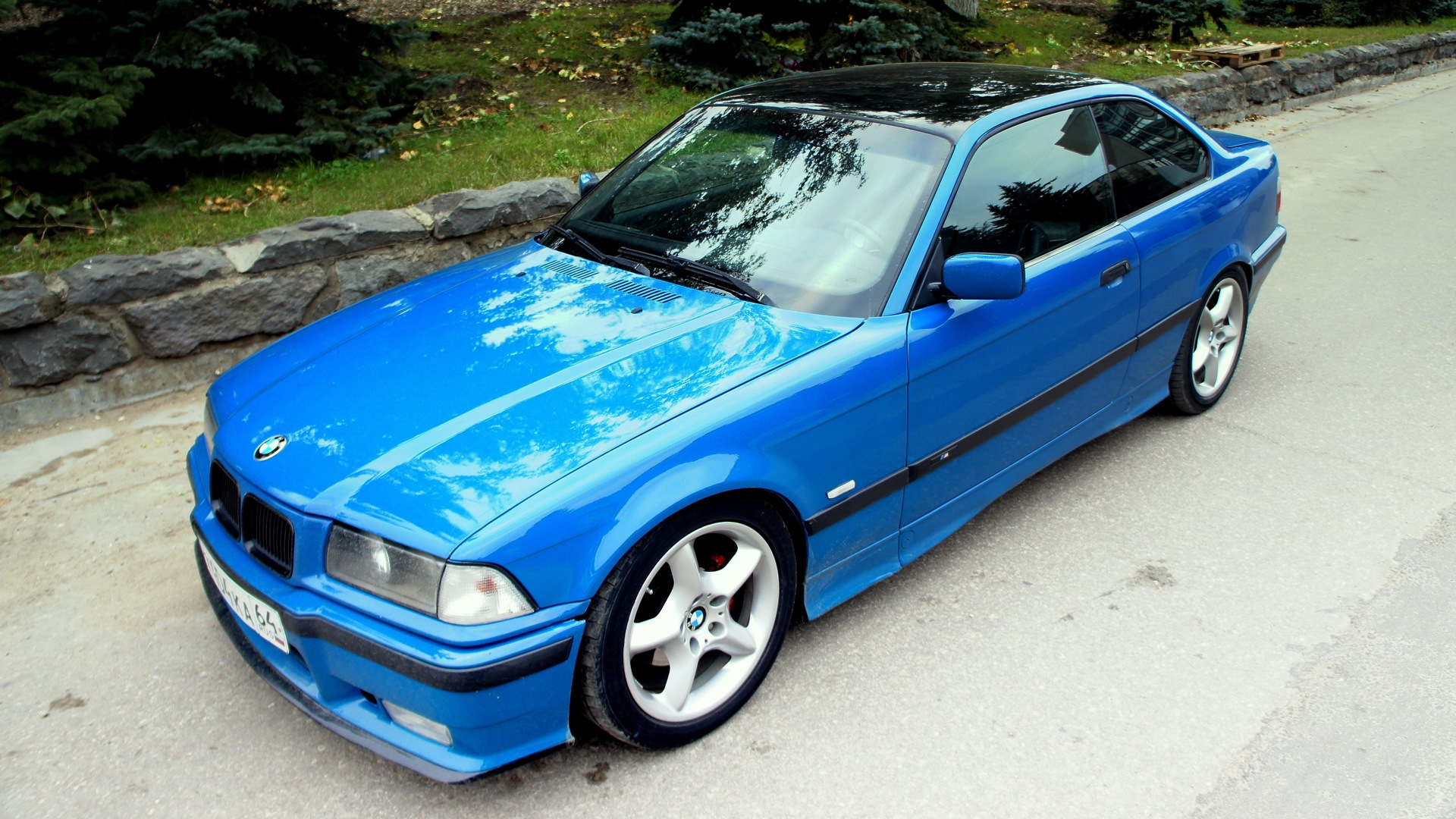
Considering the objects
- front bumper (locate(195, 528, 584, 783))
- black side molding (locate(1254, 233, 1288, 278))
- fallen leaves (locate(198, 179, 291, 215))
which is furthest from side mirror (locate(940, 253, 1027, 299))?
fallen leaves (locate(198, 179, 291, 215))

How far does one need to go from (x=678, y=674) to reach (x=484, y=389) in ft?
2.85

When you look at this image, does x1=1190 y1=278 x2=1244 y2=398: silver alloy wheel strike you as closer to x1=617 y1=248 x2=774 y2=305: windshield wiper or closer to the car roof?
the car roof

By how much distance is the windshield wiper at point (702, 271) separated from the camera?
10.0ft

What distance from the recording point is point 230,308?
189 inches

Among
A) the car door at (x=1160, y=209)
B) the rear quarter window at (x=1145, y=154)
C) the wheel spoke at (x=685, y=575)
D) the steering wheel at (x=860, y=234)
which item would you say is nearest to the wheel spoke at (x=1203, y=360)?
the car door at (x=1160, y=209)

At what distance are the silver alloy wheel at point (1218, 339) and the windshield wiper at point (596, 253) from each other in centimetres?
237

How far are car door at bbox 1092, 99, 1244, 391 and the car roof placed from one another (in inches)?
9.9

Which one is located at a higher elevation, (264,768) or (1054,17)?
(1054,17)

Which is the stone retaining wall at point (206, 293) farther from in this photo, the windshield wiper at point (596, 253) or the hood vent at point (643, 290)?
the hood vent at point (643, 290)

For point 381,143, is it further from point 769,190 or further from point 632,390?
point 632,390

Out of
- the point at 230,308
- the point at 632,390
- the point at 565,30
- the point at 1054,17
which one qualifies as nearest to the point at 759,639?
the point at 632,390

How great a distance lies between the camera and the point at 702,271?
3.18 meters

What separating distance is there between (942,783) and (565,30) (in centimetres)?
782

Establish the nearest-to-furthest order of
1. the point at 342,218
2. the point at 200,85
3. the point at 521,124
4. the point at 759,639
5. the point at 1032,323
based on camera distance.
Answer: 1. the point at 759,639
2. the point at 1032,323
3. the point at 342,218
4. the point at 200,85
5. the point at 521,124
